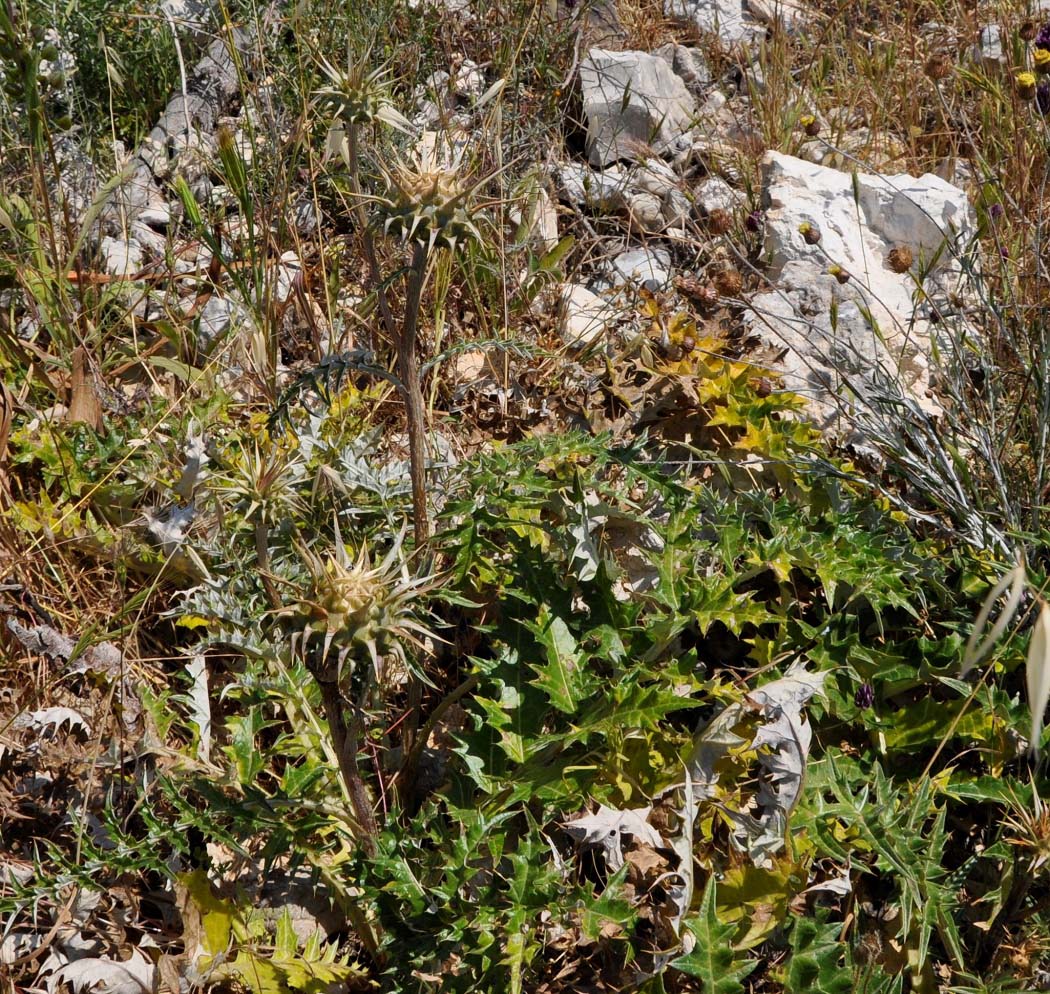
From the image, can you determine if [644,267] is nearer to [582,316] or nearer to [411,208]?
[582,316]

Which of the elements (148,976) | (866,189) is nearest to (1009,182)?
(866,189)

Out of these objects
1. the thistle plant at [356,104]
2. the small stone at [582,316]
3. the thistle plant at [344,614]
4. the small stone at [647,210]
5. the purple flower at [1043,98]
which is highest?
the thistle plant at [356,104]

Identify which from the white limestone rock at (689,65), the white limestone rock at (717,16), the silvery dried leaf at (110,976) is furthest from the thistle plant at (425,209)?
the white limestone rock at (717,16)

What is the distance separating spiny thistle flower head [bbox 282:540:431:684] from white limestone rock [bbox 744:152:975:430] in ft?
6.79

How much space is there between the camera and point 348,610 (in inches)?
57.5

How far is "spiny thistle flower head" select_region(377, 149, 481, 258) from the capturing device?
1.68 meters

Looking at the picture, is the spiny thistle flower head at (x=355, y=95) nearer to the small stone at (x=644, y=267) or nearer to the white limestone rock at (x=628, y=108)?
the small stone at (x=644, y=267)

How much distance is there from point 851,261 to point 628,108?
1132 mm

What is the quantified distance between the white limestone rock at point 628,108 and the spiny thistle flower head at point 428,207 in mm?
2395

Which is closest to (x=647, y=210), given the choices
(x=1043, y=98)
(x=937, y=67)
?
(x=937, y=67)

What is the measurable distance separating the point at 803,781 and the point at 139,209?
9.85ft

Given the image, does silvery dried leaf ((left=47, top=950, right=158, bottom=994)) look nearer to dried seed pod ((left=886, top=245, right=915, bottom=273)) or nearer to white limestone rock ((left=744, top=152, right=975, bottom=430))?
white limestone rock ((left=744, top=152, right=975, bottom=430))

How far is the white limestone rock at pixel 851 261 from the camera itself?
10.9 ft

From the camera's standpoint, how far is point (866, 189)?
3.71 metres
